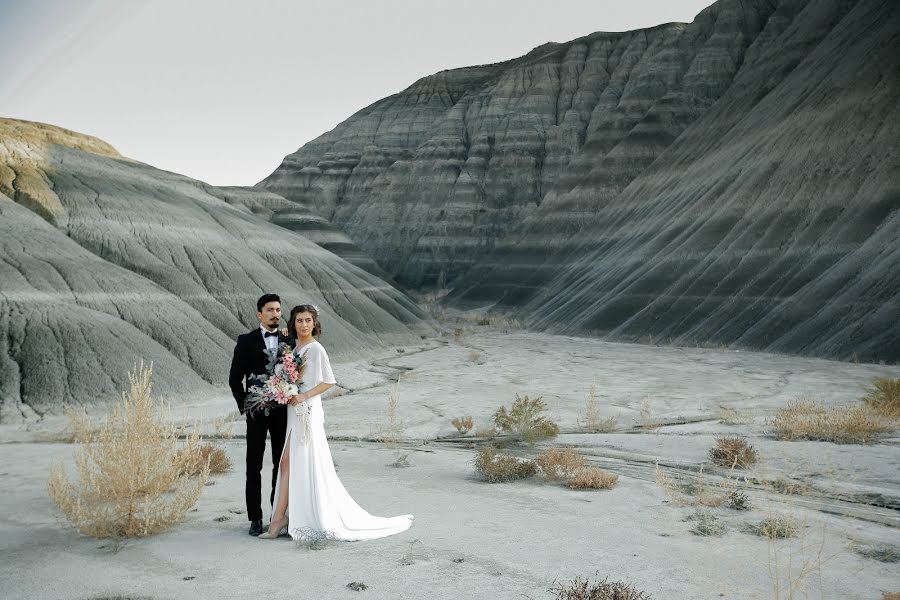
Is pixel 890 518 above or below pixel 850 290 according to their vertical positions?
below

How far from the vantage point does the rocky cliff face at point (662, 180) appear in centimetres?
3072

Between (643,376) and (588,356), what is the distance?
23.6 ft

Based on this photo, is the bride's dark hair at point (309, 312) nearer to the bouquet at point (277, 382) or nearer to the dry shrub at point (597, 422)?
the bouquet at point (277, 382)

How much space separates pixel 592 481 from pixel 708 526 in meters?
2.10

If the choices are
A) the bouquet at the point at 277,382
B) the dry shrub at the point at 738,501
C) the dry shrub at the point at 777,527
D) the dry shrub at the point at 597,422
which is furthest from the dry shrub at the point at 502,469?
the dry shrub at the point at 597,422

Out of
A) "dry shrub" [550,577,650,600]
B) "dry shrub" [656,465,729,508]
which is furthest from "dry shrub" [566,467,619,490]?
A: "dry shrub" [550,577,650,600]

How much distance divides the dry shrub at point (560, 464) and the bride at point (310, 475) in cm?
330

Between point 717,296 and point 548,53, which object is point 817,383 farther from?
point 548,53

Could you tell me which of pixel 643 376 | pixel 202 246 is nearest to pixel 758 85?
pixel 643 376

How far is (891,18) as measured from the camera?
3947cm

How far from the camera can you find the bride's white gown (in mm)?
6695

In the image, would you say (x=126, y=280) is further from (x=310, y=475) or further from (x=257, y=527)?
(x=310, y=475)

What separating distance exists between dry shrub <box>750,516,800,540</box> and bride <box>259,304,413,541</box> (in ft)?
11.7

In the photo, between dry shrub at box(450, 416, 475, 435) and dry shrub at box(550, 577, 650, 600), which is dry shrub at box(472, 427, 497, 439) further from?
dry shrub at box(550, 577, 650, 600)
